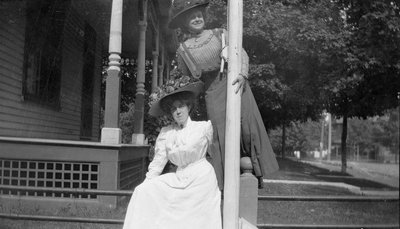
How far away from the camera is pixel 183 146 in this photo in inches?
96.3

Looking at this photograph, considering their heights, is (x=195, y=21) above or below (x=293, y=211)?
above

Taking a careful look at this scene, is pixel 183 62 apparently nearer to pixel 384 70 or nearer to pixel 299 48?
pixel 299 48

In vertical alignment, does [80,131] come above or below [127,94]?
below

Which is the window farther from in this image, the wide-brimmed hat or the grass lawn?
the wide-brimmed hat

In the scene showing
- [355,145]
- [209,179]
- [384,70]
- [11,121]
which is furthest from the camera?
[355,145]

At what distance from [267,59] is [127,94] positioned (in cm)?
191

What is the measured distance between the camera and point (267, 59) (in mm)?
5781

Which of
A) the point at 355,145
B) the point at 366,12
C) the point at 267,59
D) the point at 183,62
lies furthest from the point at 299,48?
the point at 355,145

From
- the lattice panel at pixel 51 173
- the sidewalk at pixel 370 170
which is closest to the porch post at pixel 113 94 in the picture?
the lattice panel at pixel 51 173

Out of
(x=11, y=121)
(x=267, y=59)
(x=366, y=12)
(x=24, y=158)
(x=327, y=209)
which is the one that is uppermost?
(x=366, y=12)

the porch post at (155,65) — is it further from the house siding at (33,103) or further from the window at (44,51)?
the window at (44,51)

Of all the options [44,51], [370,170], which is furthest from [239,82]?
[370,170]

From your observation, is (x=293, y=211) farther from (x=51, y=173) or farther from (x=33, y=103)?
(x=33, y=103)

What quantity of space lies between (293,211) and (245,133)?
362 centimetres
